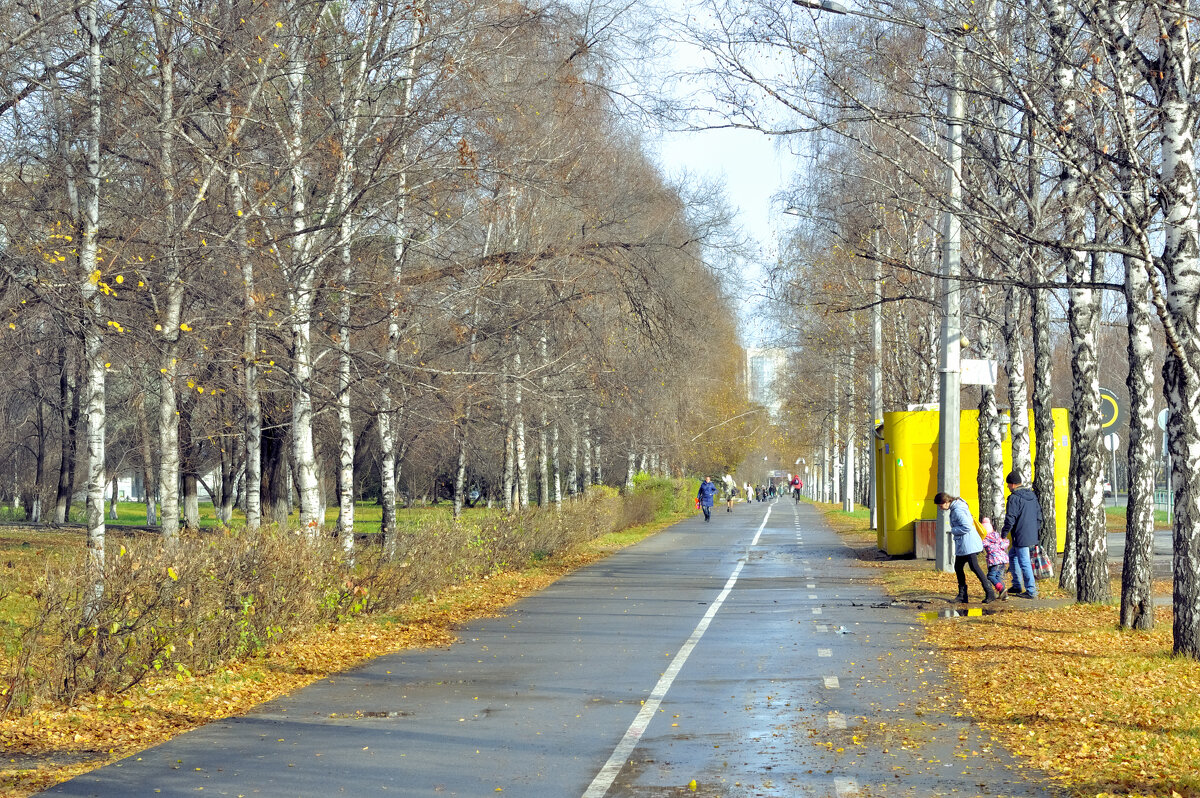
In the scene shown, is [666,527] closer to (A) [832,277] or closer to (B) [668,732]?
(A) [832,277]

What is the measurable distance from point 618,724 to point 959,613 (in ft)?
27.4

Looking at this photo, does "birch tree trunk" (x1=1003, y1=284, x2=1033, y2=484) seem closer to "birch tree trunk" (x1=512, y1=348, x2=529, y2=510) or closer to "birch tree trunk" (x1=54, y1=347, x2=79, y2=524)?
"birch tree trunk" (x1=512, y1=348, x2=529, y2=510)

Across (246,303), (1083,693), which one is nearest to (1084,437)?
(1083,693)

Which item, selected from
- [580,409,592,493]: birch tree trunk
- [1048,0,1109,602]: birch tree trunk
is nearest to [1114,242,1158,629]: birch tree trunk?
[1048,0,1109,602]: birch tree trunk

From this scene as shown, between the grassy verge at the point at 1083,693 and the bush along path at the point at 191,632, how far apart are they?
5514 millimetres

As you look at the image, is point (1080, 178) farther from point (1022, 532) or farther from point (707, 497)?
point (707, 497)

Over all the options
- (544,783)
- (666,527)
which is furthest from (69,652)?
(666,527)

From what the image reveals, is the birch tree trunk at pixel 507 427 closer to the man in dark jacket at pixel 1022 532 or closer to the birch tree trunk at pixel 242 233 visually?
the birch tree trunk at pixel 242 233

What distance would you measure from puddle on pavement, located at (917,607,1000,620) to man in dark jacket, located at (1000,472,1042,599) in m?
1.06

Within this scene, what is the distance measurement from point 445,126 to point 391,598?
5.71 m

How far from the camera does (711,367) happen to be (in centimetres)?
Answer: 5172

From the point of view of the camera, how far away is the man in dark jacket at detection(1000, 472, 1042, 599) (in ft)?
56.1

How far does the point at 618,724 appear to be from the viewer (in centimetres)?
902

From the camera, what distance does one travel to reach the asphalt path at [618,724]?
23.8 feet
